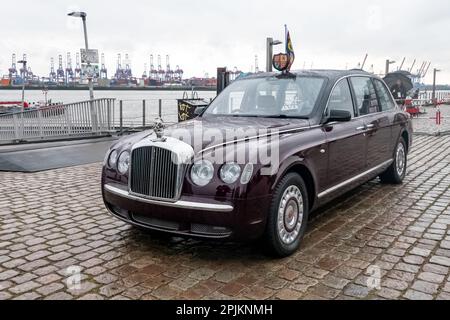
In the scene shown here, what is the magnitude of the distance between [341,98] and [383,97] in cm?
162

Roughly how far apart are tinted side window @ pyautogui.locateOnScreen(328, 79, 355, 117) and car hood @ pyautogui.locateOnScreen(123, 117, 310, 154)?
0.62 metres

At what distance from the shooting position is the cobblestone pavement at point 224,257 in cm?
Answer: 337

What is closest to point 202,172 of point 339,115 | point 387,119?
point 339,115

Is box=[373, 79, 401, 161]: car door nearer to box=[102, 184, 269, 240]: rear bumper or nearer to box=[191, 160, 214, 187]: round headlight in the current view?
box=[102, 184, 269, 240]: rear bumper

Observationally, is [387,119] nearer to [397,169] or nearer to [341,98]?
[397,169]

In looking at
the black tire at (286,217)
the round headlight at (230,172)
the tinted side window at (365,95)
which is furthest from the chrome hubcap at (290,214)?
the tinted side window at (365,95)

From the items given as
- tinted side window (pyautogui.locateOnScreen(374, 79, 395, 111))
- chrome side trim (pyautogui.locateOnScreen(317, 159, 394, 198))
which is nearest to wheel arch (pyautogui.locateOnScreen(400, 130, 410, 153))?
tinted side window (pyautogui.locateOnScreen(374, 79, 395, 111))

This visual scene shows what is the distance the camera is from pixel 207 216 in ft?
11.8

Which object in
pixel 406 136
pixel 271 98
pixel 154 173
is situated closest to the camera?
pixel 154 173

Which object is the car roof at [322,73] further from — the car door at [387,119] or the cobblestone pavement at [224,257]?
the cobblestone pavement at [224,257]

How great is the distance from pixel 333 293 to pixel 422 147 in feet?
28.9

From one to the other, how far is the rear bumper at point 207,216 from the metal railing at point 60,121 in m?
9.60

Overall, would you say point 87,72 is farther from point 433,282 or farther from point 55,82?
point 55,82
